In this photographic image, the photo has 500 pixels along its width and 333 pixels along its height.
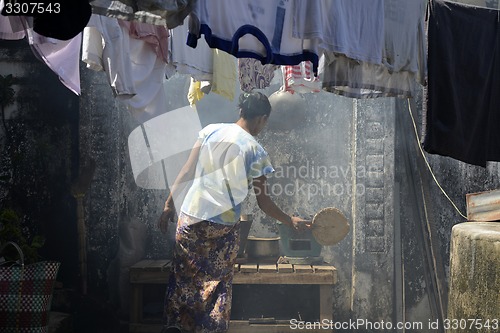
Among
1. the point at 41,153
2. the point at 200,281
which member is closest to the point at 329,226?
the point at 200,281

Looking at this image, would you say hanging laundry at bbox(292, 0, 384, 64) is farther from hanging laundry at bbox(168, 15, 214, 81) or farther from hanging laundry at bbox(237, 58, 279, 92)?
hanging laundry at bbox(237, 58, 279, 92)

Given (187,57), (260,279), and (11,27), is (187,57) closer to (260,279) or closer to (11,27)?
(11,27)

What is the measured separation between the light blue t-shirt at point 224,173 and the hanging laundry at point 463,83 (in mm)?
1538

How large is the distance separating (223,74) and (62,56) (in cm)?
135

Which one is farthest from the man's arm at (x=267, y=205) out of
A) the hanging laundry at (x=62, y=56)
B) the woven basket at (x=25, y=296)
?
the woven basket at (x=25, y=296)

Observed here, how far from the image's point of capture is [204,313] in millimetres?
5527

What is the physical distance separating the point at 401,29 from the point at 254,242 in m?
3.33

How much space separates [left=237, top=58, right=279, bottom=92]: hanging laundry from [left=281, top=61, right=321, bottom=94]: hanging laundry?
8.2 inches

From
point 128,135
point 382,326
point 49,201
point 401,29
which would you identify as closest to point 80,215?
point 49,201

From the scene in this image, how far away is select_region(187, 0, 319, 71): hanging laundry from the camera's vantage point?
379 cm

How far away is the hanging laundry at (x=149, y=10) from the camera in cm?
326

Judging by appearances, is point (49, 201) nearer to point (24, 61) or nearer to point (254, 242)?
point (24, 61)

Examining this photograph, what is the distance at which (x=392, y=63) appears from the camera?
486 cm

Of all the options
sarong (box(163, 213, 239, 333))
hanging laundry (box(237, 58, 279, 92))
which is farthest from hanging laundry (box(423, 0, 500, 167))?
sarong (box(163, 213, 239, 333))
